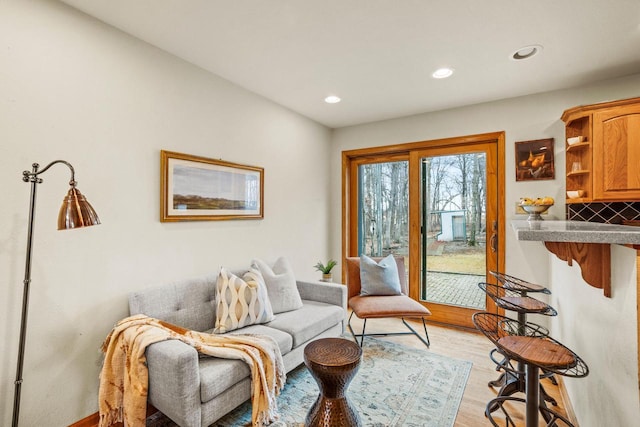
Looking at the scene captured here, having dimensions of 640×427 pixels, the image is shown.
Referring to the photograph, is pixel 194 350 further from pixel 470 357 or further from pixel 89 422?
pixel 470 357

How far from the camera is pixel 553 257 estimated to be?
2.81 m

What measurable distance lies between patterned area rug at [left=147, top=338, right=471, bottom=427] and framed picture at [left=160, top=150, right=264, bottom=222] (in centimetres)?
146

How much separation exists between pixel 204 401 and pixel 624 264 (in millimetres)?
2071

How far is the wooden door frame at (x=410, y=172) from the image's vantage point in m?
3.30

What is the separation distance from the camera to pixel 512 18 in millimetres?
1945

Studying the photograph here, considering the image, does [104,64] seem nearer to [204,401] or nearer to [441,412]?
[204,401]

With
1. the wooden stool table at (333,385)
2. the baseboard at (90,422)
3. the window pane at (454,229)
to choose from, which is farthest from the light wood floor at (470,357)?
the baseboard at (90,422)

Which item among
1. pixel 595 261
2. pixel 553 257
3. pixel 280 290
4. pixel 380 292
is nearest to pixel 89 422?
pixel 280 290

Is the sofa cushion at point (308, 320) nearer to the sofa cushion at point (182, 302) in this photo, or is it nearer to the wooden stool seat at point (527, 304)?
the sofa cushion at point (182, 302)

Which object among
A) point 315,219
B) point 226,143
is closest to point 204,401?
point 226,143

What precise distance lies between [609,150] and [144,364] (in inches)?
147

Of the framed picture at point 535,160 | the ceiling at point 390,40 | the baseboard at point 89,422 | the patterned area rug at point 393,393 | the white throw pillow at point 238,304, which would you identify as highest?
the ceiling at point 390,40

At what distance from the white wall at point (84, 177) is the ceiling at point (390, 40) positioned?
268 millimetres

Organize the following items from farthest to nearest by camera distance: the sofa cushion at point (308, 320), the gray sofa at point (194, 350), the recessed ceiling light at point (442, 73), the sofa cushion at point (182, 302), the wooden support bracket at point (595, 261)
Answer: the recessed ceiling light at point (442, 73), the sofa cushion at point (308, 320), the sofa cushion at point (182, 302), the gray sofa at point (194, 350), the wooden support bracket at point (595, 261)
